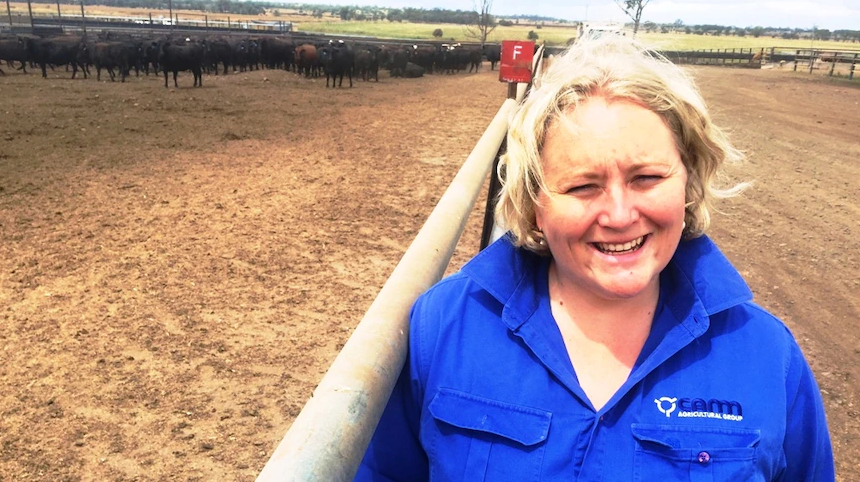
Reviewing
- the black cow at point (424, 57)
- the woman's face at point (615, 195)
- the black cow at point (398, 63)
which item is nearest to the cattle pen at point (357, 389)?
the woman's face at point (615, 195)

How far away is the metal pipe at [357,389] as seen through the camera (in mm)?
995

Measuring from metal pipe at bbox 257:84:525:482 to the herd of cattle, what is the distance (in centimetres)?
2286

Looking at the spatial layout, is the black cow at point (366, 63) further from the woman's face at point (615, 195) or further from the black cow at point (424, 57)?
the woman's face at point (615, 195)

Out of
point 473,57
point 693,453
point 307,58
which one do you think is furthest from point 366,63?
point 693,453

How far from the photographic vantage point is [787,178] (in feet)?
35.4

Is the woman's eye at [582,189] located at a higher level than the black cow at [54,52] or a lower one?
higher

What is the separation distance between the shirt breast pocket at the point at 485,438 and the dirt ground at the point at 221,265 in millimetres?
2591

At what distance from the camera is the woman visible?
1492 millimetres

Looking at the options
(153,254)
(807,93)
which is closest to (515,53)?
(153,254)

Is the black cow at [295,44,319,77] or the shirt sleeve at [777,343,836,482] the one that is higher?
the shirt sleeve at [777,343,836,482]

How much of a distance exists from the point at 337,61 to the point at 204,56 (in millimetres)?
6522

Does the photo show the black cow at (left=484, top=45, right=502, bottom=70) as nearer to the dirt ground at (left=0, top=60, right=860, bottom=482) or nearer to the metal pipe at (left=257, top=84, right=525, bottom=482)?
the dirt ground at (left=0, top=60, right=860, bottom=482)

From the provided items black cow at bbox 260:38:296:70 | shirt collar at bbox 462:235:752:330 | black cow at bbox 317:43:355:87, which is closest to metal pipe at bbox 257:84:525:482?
shirt collar at bbox 462:235:752:330

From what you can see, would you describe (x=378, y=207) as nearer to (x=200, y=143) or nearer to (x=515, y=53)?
(x=515, y=53)
